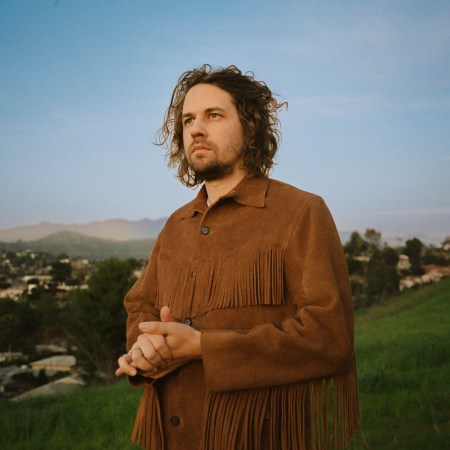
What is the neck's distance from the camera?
227 cm

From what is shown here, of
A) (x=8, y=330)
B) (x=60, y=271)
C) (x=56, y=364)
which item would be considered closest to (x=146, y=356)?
(x=8, y=330)

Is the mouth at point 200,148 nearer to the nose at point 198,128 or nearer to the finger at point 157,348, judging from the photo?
the nose at point 198,128

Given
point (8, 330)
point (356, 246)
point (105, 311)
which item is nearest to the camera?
point (8, 330)

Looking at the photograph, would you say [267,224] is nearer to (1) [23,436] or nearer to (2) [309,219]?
(2) [309,219]

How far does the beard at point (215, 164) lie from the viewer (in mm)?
2168

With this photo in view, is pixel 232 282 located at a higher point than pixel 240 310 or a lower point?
higher

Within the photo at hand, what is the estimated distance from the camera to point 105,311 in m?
27.6

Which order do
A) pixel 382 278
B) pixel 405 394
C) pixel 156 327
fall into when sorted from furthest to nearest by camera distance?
pixel 382 278
pixel 405 394
pixel 156 327

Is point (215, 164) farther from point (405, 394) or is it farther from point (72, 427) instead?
point (405, 394)

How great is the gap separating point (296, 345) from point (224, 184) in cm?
86

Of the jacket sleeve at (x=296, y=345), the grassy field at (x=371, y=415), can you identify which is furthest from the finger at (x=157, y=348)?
the grassy field at (x=371, y=415)

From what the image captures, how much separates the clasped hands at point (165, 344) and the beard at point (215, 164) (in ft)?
2.28

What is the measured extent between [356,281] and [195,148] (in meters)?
36.4

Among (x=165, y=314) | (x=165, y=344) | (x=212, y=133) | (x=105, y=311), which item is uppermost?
(x=212, y=133)
